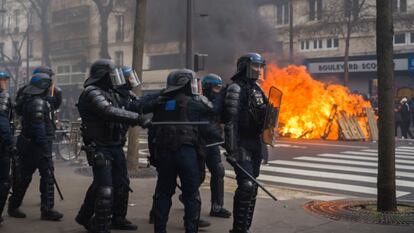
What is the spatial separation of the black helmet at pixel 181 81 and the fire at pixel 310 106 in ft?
47.3

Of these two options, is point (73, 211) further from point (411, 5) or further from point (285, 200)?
point (411, 5)

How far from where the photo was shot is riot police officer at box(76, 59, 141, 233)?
16.1ft

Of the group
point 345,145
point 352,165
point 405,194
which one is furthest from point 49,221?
point 345,145

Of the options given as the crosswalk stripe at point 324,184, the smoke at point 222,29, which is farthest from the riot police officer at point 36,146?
the smoke at point 222,29

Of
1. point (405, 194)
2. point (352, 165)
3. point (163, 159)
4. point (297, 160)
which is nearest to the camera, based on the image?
point (163, 159)

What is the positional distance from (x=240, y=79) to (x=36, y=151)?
2.46m

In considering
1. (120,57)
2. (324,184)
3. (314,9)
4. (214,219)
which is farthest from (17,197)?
(120,57)

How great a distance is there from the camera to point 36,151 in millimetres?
6156

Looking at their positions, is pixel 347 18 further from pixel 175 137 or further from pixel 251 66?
pixel 175 137

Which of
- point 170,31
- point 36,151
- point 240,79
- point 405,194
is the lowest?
point 405,194

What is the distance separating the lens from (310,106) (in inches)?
752

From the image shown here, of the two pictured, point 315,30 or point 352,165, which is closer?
point 352,165

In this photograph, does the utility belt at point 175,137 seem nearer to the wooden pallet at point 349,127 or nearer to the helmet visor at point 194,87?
the helmet visor at point 194,87

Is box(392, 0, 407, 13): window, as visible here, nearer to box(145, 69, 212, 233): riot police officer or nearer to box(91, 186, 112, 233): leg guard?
box(145, 69, 212, 233): riot police officer
